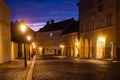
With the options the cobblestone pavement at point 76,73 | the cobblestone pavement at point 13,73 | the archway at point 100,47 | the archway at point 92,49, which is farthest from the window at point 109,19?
the cobblestone pavement at point 13,73

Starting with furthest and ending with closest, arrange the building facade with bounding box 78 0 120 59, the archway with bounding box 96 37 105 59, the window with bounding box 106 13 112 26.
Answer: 1. the archway with bounding box 96 37 105 59
2. the window with bounding box 106 13 112 26
3. the building facade with bounding box 78 0 120 59

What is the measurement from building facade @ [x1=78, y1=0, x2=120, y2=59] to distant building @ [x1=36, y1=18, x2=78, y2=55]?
39958 mm

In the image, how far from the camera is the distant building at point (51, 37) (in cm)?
12344

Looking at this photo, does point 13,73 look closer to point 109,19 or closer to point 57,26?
point 109,19

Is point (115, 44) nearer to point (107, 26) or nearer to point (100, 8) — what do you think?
point (107, 26)

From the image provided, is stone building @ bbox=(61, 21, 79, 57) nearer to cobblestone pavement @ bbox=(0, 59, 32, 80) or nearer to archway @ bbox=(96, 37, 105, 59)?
archway @ bbox=(96, 37, 105, 59)

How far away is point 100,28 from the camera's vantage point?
63.7 meters

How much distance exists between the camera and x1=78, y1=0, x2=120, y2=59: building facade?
55.2 metres

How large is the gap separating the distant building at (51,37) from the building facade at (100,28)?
131 feet

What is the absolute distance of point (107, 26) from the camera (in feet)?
194

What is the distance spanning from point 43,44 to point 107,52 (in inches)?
3156

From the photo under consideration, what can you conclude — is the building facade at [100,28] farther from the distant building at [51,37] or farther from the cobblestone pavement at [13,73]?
the distant building at [51,37]

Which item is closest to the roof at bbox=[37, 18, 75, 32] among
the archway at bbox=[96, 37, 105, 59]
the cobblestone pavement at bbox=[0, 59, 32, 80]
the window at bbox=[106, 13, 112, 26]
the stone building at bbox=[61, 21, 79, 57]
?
the stone building at bbox=[61, 21, 79, 57]

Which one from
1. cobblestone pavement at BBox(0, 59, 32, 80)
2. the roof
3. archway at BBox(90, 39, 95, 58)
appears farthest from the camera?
the roof
